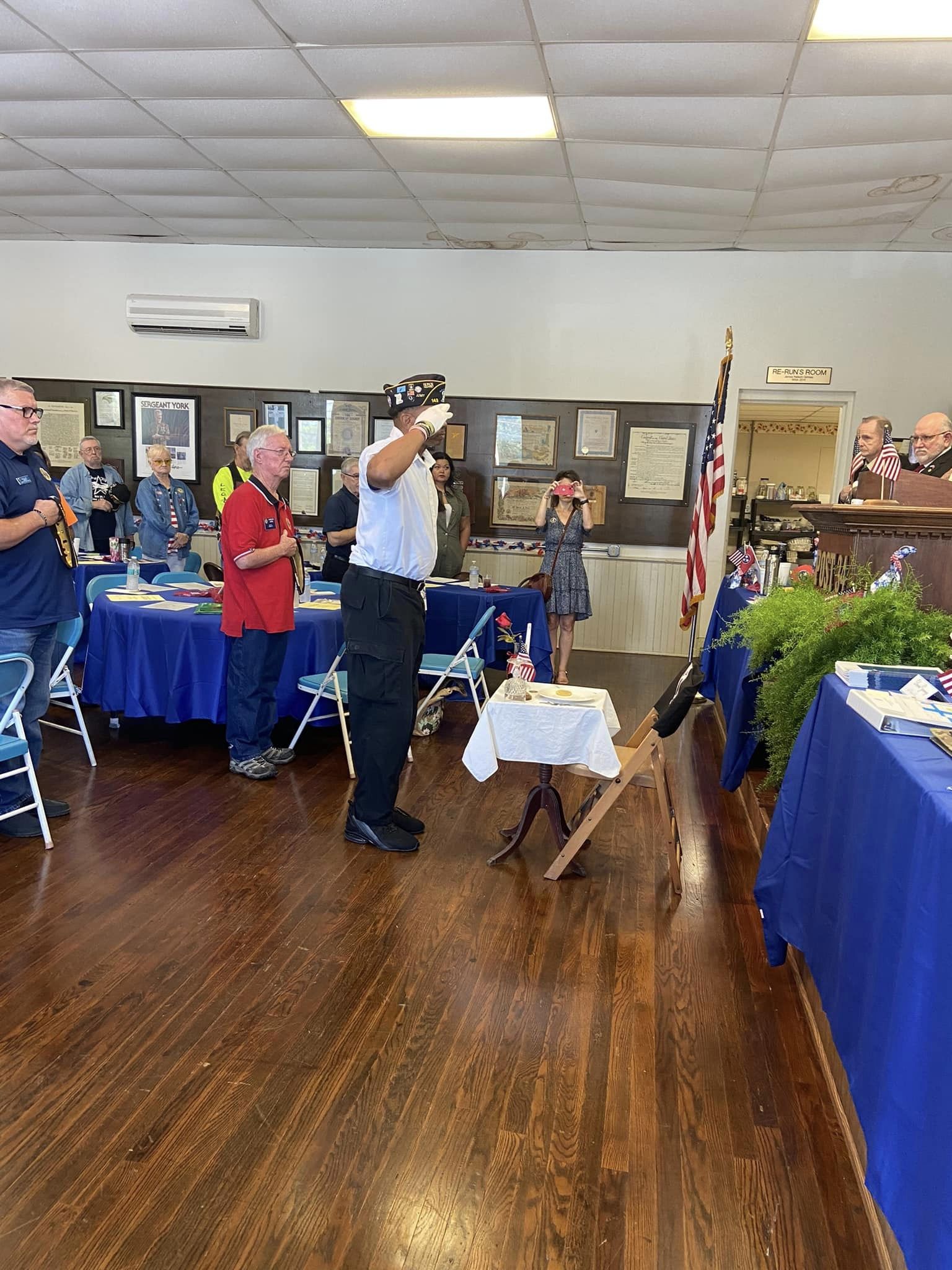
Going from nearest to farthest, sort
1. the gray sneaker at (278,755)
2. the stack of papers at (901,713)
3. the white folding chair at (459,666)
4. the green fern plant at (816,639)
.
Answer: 1. the stack of papers at (901,713)
2. the green fern plant at (816,639)
3. the gray sneaker at (278,755)
4. the white folding chair at (459,666)

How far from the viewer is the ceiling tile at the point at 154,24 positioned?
4293 mm

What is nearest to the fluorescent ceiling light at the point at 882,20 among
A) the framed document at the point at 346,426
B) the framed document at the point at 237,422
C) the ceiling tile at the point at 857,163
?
the ceiling tile at the point at 857,163

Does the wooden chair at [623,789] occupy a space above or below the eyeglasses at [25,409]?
below

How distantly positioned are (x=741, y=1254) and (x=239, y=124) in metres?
6.30

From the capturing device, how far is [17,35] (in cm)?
467

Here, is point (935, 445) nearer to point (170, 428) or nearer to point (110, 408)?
point (170, 428)

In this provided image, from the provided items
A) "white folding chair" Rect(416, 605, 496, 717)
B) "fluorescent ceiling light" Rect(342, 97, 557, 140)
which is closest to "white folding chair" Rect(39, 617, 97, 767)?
"white folding chair" Rect(416, 605, 496, 717)

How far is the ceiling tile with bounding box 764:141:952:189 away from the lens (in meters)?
5.41

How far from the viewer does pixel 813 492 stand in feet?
46.4

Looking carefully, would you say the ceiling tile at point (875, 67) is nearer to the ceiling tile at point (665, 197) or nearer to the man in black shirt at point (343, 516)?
the ceiling tile at point (665, 197)

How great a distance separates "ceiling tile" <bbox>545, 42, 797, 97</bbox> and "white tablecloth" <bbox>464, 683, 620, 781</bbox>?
11.1 ft

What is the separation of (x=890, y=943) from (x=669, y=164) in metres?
5.70

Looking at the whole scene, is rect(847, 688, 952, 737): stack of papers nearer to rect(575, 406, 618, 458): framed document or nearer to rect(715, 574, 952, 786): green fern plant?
rect(715, 574, 952, 786): green fern plant

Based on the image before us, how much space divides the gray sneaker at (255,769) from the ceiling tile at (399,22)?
3646 millimetres
